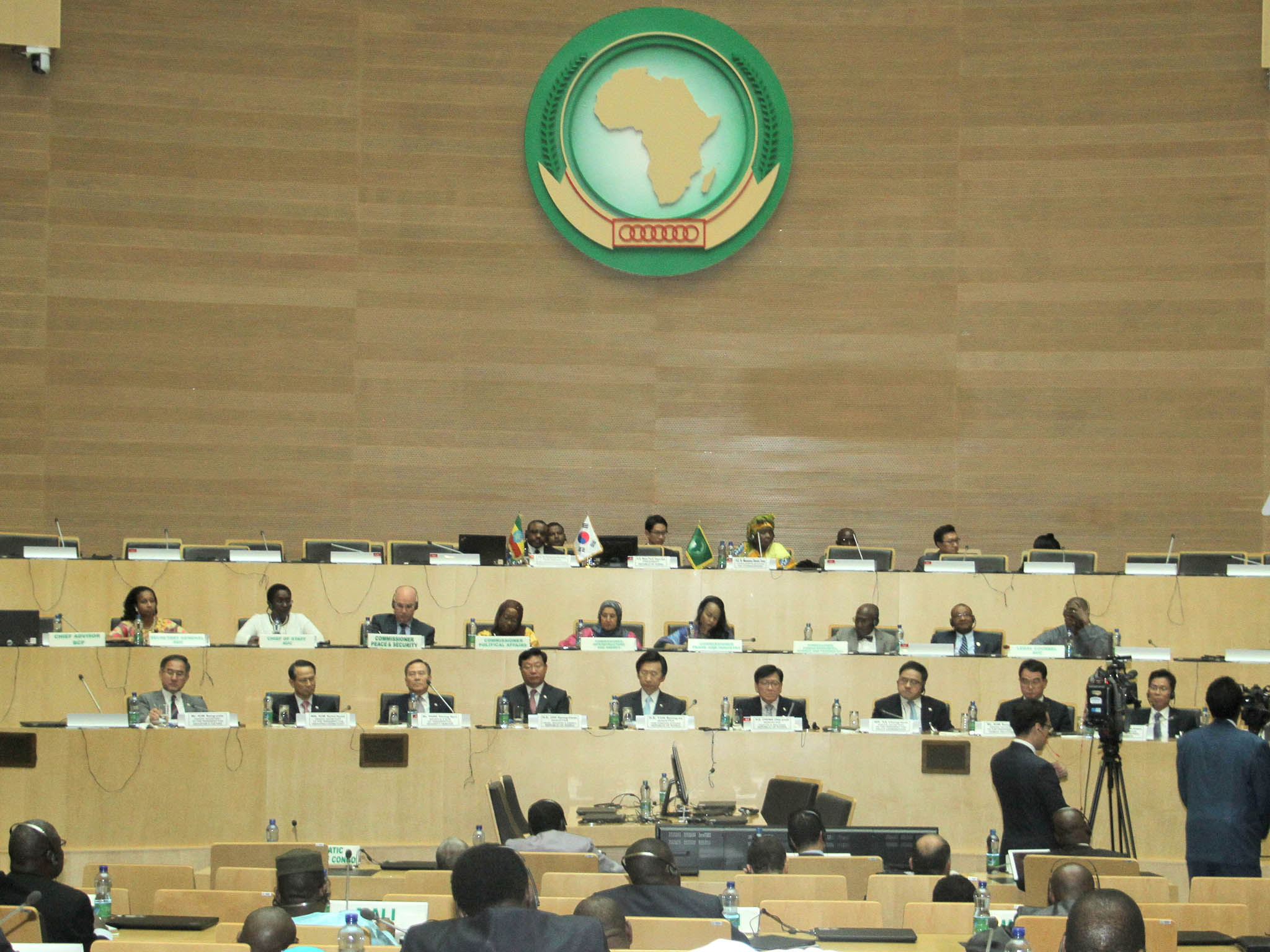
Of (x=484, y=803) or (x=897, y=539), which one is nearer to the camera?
(x=484, y=803)

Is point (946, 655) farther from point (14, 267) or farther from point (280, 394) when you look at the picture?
point (14, 267)

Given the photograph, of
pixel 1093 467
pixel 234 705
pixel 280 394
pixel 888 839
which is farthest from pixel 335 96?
pixel 888 839

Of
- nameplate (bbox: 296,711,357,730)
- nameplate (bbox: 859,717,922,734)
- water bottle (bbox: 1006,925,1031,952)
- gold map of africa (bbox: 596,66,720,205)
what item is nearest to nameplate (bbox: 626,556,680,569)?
nameplate (bbox: 859,717,922,734)

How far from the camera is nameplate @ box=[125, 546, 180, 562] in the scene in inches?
404

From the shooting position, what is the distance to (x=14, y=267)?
13062mm

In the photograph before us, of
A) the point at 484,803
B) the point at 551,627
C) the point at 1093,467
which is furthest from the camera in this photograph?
the point at 1093,467

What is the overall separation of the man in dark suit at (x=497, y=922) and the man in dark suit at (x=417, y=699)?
508cm

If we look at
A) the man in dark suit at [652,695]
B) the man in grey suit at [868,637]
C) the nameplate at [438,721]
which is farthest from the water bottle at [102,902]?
the man in grey suit at [868,637]

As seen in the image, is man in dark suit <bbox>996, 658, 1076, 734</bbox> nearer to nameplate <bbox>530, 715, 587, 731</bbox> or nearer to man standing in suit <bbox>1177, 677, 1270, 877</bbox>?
man standing in suit <bbox>1177, 677, 1270, 877</bbox>

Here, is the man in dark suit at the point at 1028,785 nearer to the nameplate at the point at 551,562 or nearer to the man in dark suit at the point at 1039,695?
the man in dark suit at the point at 1039,695

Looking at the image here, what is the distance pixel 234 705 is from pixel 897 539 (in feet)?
21.7

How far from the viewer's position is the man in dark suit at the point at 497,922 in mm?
3131

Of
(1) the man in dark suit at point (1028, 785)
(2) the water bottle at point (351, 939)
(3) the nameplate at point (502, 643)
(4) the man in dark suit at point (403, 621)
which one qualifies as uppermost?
(4) the man in dark suit at point (403, 621)

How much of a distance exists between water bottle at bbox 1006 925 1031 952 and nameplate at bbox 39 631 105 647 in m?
6.02
